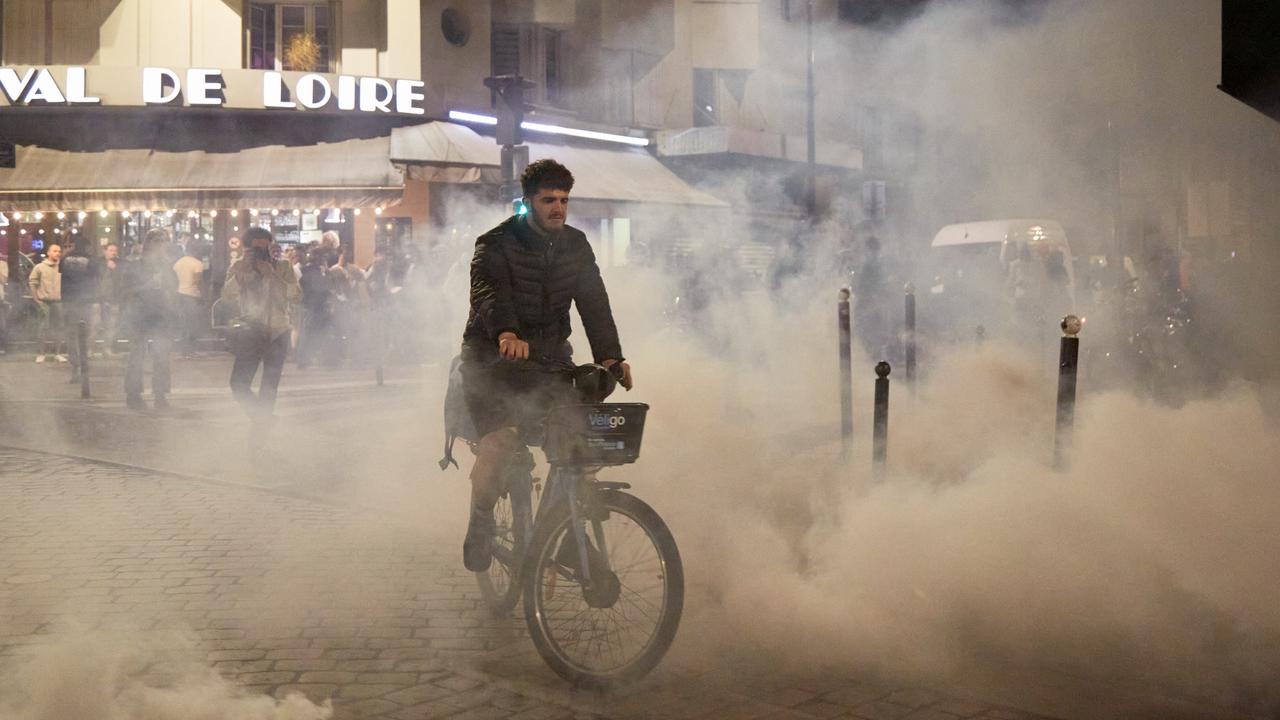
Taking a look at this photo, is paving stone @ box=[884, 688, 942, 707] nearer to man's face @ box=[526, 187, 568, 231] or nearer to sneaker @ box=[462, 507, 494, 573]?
sneaker @ box=[462, 507, 494, 573]

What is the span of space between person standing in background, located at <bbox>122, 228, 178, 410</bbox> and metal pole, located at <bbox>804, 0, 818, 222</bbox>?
5.92 metres

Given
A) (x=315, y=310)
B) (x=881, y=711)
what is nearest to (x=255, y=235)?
(x=881, y=711)

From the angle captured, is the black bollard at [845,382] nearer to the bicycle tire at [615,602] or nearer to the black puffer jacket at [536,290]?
the black puffer jacket at [536,290]

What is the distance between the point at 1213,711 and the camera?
349cm

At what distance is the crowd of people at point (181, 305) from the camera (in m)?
12.0

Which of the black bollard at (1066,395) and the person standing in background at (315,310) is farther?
the person standing in background at (315,310)

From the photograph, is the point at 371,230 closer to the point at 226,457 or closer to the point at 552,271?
the point at 226,457

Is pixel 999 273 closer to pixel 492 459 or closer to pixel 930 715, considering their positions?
pixel 492 459

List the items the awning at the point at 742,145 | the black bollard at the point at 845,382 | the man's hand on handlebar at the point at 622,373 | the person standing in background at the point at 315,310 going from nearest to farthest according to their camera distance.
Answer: the man's hand on handlebar at the point at 622,373 → the black bollard at the point at 845,382 → the awning at the point at 742,145 → the person standing in background at the point at 315,310

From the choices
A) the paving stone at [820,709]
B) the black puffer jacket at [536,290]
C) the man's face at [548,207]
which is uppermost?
the man's face at [548,207]

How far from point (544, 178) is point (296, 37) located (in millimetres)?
16343

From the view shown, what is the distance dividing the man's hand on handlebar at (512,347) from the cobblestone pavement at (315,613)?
975mm

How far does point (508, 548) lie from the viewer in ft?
14.6

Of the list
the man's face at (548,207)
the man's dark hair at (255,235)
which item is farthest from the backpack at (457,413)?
the man's dark hair at (255,235)
